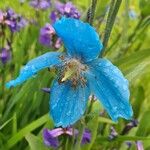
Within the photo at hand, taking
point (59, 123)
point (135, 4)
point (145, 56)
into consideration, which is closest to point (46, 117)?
point (145, 56)

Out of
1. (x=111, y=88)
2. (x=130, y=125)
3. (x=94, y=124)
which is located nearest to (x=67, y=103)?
(x=111, y=88)

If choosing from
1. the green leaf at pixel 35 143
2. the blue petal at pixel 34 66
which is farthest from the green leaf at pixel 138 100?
the blue petal at pixel 34 66

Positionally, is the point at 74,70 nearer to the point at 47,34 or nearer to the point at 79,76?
the point at 79,76

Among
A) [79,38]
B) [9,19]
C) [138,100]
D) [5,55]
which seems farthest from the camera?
[138,100]

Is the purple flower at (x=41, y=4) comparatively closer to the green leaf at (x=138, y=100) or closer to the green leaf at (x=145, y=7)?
the green leaf at (x=145, y=7)

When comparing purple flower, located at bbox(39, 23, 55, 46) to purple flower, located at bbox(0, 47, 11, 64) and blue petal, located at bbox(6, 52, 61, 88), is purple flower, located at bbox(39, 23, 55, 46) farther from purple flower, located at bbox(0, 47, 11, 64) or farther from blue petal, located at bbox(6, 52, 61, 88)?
blue petal, located at bbox(6, 52, 61, 88)

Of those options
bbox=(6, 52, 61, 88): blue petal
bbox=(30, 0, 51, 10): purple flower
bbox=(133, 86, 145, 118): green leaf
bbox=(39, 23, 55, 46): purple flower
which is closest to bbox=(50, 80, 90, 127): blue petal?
bbox=(6, 52, 61, 88): blue petal
